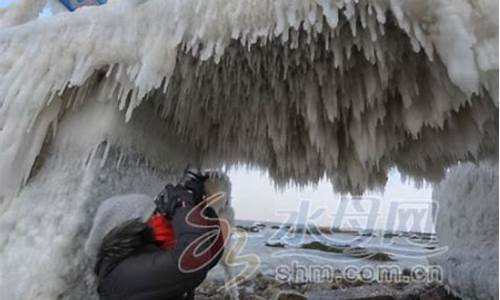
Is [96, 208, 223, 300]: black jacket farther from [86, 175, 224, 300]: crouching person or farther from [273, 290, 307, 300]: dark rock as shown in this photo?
[273, 290, 307, 300]: dark rock

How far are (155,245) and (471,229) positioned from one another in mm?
3709

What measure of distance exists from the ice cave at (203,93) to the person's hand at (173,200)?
0.39 meters

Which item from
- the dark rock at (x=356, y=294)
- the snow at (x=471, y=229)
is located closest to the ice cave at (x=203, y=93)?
the snow at (x=471, y=229)

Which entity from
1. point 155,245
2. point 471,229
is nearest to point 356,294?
point 471,229

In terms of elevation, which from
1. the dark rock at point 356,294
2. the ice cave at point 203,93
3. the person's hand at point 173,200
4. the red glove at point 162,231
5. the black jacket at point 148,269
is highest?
the ice cave at point 203,93

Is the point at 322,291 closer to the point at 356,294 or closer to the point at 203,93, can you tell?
the point at 356,294

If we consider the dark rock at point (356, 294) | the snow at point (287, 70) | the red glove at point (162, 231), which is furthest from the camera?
the dark rock at point (356, 294)

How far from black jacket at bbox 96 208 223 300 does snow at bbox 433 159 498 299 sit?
107 inches

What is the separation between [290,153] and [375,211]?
118cm

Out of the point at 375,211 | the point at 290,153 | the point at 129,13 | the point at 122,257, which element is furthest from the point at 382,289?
the point at 129,13

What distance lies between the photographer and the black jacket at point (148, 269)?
1756mm

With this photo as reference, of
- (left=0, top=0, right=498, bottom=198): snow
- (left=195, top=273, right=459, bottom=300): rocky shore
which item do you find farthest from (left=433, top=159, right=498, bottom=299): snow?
(left=0, top=0, right=498, bottom=198): snow

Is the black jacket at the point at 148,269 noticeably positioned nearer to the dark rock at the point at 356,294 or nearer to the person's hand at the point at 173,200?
the person's hand at the point at 173,200

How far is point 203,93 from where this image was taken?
7.42 ft
